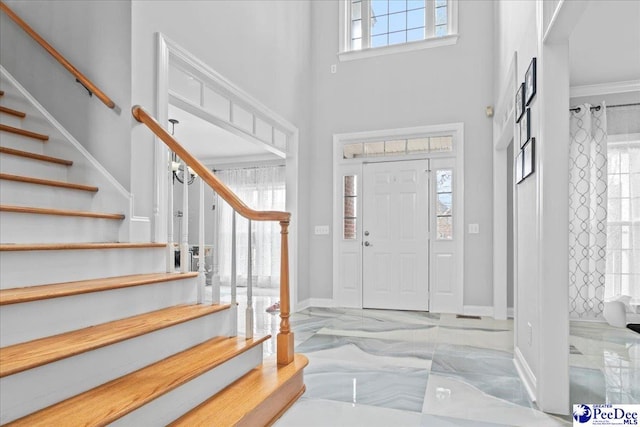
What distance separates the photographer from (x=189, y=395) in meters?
1.86

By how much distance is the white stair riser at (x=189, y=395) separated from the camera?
62.7 inches

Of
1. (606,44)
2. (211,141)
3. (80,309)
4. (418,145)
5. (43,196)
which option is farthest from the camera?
(211,141)

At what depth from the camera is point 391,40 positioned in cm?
570

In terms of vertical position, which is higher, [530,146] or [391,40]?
[391,40]

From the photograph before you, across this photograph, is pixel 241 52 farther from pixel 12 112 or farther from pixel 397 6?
pixel 397 6

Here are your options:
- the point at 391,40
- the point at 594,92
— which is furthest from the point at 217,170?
the point at 594,92

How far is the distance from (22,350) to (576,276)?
508 cm

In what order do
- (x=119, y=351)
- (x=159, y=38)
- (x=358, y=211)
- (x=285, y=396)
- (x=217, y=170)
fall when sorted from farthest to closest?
(x=217, y=170)
(x=358, y=211)
(x=159, y=38)
(x=285, y=396)
(x=119, y=351)

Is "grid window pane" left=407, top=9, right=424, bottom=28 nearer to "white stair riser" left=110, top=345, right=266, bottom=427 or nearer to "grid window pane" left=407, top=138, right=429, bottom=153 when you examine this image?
"grid window pane" left=407, top=138, right=429, bottom=153

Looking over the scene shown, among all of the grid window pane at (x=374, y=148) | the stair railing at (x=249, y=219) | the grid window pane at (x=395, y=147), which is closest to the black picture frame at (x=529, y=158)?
the stair railing at (x=249, y=219)

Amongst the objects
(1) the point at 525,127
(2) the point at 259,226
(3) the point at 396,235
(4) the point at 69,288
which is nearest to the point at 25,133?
(4) the point at 69,288

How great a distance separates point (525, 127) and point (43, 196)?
3.17m

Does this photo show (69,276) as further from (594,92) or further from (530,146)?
(594,92)

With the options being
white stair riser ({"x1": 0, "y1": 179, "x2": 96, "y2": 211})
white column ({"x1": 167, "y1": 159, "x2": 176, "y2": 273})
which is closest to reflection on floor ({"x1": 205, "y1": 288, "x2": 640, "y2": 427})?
white column ({"x1": 167, "y1": 159, "x2": 176, "y2": 273})
